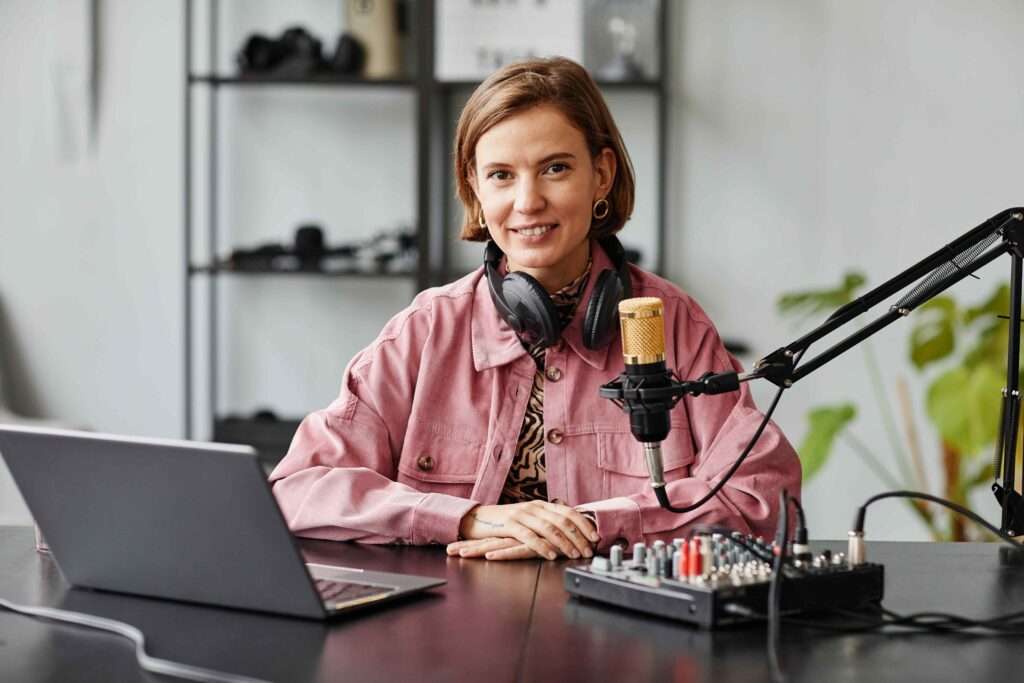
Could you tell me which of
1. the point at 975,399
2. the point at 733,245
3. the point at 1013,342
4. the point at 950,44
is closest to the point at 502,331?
the point at 1013,342

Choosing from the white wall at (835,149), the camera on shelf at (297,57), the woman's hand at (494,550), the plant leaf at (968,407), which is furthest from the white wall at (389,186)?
the woman's hand at (494,550)

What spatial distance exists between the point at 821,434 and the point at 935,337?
381 millimetres

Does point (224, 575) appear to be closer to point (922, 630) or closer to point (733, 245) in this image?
point (922, 630)

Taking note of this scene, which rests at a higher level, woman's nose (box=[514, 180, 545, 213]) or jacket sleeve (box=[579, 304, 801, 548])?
woman's nose (box=[514, 180, 545, 213])

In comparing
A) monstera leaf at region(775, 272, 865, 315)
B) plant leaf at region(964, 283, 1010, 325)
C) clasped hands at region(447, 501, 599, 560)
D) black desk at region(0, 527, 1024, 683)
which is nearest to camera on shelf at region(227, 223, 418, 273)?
monstera leaf at region(775, 272, 865, 315)

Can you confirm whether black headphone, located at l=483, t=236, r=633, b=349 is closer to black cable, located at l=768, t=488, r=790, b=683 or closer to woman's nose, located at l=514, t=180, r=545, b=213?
woman's nose, located at l=514, t=180, r=545, b=213

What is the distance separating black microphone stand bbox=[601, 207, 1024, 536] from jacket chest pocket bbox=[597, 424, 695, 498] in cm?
44

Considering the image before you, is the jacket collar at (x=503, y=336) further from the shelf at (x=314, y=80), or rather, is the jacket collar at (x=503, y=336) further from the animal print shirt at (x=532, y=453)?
the shelf at (x=314, y=80)

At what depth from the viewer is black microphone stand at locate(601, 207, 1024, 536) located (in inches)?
50.7

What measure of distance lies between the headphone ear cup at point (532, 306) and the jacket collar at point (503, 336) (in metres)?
0.04

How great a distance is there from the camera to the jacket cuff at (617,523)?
5.36 ft

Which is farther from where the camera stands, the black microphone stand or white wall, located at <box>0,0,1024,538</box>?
white wall, located at <box>0,0,1024,538</box>

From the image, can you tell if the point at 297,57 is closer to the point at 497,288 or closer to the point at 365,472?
the point at 497,288

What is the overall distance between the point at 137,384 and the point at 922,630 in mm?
3143
